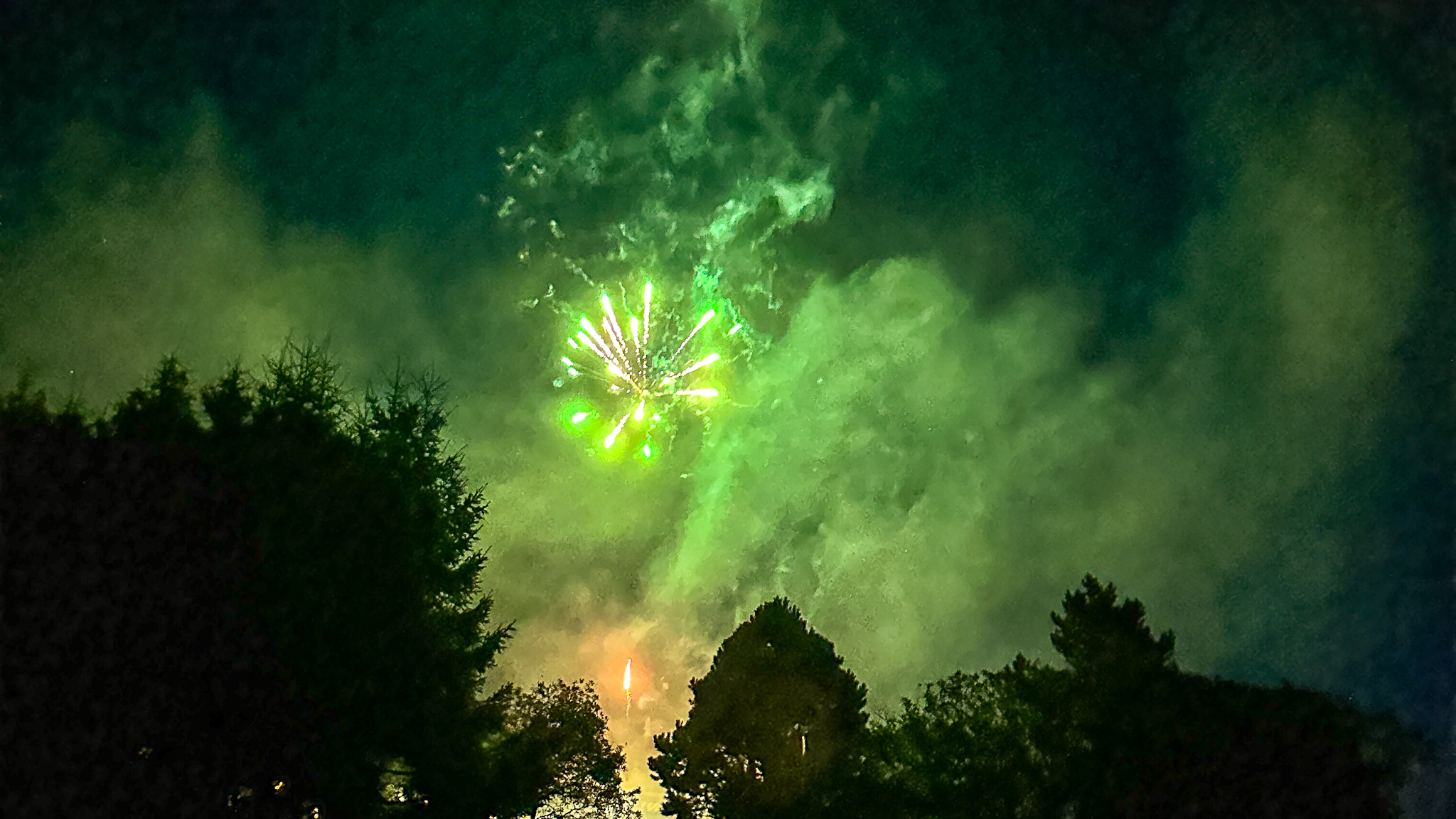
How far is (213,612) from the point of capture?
20984 mm

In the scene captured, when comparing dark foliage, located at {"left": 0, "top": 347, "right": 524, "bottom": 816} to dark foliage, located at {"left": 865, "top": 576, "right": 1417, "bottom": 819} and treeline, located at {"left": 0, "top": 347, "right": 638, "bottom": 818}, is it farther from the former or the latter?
dark foliage, located at {"left": 865, "top": 576, "right": 1417, "bottom": 819}

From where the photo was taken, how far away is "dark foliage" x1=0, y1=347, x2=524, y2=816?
62.2 ft

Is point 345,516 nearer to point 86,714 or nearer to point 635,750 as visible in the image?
point 86,714

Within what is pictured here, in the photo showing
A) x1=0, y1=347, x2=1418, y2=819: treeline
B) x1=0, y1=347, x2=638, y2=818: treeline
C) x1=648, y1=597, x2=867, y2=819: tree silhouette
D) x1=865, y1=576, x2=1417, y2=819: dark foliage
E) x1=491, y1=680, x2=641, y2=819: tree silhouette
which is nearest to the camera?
x1=0, y1=347, x2=638, y2=818: treeline

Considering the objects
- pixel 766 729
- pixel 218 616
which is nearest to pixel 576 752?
pixel 766 729

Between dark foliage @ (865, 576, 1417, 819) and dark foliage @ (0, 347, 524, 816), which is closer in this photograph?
dark foliage @ (0, 347, 524, 816)

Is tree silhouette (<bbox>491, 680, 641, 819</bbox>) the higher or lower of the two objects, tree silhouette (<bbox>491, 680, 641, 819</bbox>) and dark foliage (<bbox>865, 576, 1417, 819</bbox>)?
the higher

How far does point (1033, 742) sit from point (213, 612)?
29.1 metres

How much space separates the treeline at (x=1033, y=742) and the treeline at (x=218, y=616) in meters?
13.3

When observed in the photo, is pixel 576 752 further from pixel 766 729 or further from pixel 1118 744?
pixel 1118 744

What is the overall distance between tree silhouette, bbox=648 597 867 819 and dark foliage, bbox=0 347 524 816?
14390mm

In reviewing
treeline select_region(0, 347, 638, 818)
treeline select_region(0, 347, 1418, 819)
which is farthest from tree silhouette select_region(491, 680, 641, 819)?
treeline select_region(0, 347, 638, 818)

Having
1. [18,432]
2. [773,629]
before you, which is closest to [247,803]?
[18,432]

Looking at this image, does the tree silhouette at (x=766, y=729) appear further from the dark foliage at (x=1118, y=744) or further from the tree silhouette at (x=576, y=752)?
the tree silhouette at (x=576, y=752)
